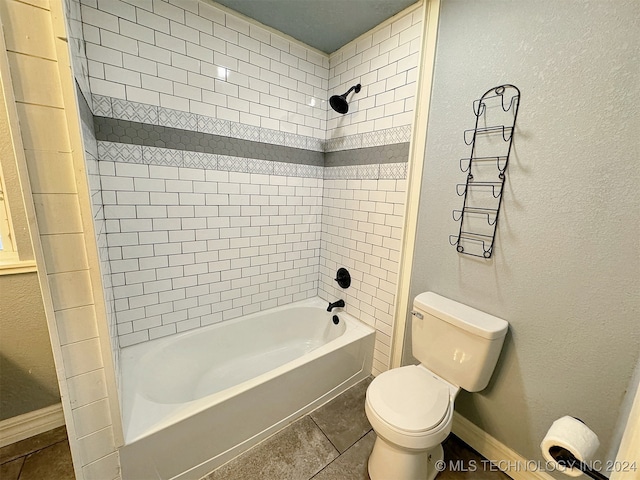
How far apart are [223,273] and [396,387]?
52.6 inches

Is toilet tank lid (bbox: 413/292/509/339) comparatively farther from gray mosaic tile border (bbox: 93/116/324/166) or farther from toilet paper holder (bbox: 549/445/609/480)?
gray mosaic tile border (bbox: 93/116/324/166)

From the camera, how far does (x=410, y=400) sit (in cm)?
119

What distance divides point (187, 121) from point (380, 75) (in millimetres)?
1255

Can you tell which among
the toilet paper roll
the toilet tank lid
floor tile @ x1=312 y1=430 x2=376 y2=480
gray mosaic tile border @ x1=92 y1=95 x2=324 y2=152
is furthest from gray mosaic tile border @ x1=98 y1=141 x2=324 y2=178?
the toilet paper roll

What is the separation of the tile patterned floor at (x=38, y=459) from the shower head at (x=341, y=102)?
2.52 meters

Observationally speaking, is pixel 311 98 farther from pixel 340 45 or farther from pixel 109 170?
pixel 109 170

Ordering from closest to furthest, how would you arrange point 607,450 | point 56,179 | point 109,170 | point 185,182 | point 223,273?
point 56,179 < point 607,450 < point 109,170 < point 185,182 < point 223,273

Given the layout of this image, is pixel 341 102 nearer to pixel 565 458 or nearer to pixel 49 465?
pixel 565 458

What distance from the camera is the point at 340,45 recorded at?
1.90 meters

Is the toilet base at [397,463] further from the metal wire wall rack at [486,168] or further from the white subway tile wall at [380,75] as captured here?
the white subway tile wall at [380,75]

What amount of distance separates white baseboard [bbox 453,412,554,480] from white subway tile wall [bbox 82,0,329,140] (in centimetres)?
220

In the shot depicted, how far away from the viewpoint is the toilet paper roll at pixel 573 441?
0.83 meters

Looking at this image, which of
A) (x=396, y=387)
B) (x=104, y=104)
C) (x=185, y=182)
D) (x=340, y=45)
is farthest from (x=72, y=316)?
(x=340, y=45)

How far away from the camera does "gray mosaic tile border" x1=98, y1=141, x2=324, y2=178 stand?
138 centimetres
